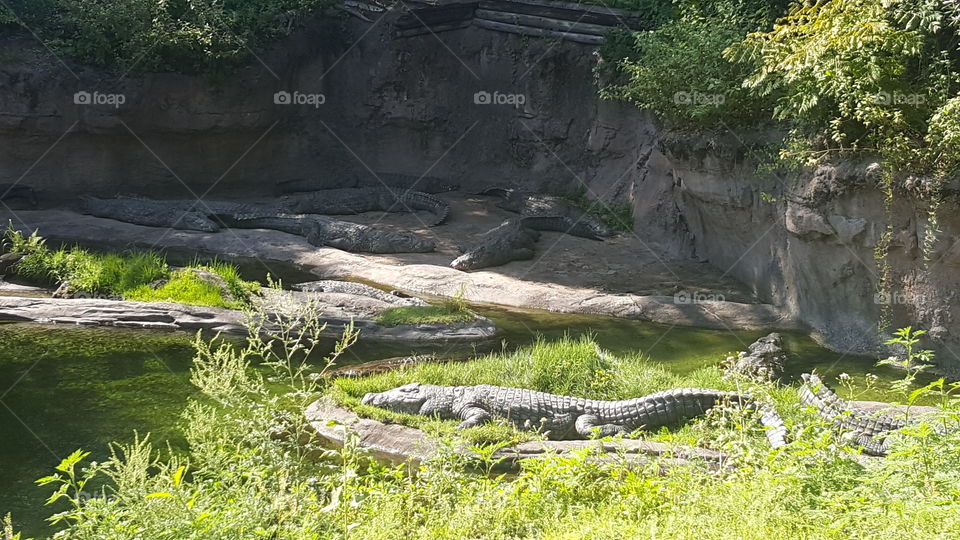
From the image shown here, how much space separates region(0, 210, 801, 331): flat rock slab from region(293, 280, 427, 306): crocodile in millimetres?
705

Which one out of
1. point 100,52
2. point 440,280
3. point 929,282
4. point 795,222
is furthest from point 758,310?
point 100,52

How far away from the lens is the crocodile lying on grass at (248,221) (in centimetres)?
1285

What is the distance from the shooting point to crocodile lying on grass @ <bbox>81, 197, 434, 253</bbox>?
12.9 meters

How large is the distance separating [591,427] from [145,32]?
12.3m

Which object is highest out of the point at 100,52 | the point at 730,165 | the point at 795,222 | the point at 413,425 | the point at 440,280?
the point at 100,52

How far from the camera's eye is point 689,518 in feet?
11.0

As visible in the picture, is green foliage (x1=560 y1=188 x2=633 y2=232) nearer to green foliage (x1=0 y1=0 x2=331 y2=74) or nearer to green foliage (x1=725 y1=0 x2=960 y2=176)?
green foliage (x1=725 y1=0 x2=960 y2=176)

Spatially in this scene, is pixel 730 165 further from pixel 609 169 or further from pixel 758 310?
pixel 609 169

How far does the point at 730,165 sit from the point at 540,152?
6.84 m

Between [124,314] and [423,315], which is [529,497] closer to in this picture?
[423,315]

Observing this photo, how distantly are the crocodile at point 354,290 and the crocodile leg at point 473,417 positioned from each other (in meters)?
3.70

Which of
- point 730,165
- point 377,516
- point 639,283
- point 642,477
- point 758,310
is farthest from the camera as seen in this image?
point 639,283

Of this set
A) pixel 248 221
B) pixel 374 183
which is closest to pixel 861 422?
pixel 248 221

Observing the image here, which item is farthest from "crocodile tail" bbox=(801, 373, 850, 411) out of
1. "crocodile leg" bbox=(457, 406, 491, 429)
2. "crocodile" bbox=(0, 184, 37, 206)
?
"crocodile" bbox=(0, 184, 37, 206)
